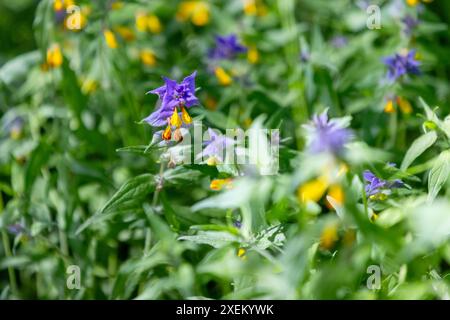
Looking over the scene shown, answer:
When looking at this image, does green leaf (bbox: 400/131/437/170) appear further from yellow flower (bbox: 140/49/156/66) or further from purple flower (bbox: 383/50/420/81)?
yellow flower (bbox: 140/49/156/66)

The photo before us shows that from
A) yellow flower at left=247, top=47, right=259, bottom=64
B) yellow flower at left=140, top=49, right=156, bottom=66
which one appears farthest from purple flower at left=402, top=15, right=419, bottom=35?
yellow flower at left=140, top=49, right=156, bottom=66

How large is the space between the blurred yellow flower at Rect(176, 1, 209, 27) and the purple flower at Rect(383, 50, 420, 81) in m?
1.06

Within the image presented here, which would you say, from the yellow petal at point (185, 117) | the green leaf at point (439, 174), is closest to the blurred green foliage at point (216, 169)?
the green leaf at point (439, 174)

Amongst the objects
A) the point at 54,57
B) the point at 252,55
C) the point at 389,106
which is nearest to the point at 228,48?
the point at 252,55

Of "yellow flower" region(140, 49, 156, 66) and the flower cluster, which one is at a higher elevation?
"yellow flower" region(140, 49, 156, 66)

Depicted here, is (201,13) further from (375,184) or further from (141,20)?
(375,184)

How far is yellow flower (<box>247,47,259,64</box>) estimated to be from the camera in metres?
2.81

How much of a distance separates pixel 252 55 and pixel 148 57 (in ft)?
1.39

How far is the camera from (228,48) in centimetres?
264

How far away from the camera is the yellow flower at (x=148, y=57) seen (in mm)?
2832

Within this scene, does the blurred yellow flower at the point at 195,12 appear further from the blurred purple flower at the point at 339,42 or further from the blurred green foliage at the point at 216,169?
the blurred purple flower at the point at 339,42

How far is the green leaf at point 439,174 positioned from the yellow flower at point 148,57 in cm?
149
